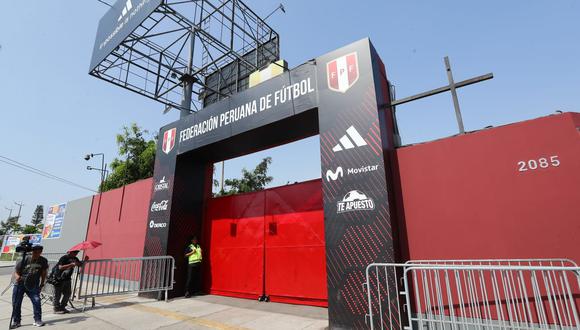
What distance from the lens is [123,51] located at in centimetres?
926

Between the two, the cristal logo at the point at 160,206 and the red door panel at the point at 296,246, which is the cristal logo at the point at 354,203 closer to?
the red door panel at the point at 296,246

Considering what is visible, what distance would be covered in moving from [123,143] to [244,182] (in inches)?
407

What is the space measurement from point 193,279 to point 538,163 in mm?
8458

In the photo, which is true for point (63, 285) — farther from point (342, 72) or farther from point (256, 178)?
point (256, 178)

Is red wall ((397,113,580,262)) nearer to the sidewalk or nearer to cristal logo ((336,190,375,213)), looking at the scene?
cristal logo ((336,190,375,213))

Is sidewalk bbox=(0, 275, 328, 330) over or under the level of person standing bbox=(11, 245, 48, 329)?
under

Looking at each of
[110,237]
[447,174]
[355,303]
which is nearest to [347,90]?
[447,174]

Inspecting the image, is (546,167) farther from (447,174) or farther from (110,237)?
(110,237)

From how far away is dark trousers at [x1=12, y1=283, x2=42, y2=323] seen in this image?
18.4 feet

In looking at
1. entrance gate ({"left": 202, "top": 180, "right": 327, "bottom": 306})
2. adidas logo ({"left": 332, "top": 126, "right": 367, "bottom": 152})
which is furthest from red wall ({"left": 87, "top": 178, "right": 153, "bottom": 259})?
adidas logo ({"left": 332, "top": 126, "right": 367, "bottom": 152})

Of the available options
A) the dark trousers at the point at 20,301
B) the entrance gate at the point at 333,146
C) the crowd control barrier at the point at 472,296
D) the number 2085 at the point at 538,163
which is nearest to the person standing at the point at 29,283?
the dark trousers at the point at 20,301

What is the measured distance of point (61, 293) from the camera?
22.2 feet

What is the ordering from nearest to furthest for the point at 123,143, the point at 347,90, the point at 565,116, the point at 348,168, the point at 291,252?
the point at 565,116
the point at 348,168
the point at 347,90
the point at 291,252
the point at 123,143

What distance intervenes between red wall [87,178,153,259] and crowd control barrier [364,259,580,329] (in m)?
8.61
